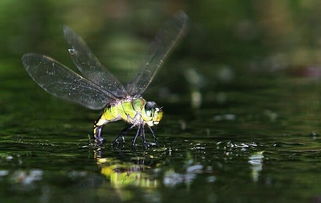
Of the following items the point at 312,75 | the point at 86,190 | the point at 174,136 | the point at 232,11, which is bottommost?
the point at 86,190

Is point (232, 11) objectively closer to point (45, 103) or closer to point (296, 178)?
point (45, 103)

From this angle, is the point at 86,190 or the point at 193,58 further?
the point at 193,58

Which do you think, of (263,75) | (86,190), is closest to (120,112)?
(86,190)

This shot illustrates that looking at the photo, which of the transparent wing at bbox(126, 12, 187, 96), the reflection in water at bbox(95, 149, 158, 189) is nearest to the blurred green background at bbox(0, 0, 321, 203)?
the reflection in water at bbox(95, 149, 158, 189)

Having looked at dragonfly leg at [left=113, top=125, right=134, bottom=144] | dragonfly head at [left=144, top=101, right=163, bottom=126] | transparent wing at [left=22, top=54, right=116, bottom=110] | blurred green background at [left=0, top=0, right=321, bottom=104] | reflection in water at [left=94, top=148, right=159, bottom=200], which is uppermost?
blurred green background at [left=0, top=0, right=321, bottom=104]

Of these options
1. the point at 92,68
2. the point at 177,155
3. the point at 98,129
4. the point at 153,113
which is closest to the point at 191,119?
the point at 92,68

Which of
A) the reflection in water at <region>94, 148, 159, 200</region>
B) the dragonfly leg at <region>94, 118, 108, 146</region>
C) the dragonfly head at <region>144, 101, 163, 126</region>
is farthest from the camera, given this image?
the dragonfly leg at <region>94, 118, 108, 146</region>

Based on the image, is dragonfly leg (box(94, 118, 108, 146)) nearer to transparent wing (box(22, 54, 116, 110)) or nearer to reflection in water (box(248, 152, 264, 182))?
transparent wing (box(22, 54, 116, 110))

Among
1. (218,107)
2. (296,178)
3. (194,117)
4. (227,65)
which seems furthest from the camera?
(227,65)
